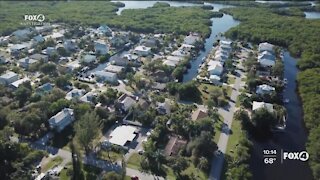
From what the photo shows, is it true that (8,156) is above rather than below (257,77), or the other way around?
below

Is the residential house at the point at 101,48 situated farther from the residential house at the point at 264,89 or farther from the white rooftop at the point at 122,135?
the residential house at the point at 264,89

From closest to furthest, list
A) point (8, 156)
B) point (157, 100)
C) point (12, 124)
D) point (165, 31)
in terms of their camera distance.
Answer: point (8, 156), point (12, 124), point (157, 100), point (165, 31)

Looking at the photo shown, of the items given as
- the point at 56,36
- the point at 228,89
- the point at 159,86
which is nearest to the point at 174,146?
the point at 159,86

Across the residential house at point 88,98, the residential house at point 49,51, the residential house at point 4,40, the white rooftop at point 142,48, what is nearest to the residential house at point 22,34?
the residential house at point 4,40

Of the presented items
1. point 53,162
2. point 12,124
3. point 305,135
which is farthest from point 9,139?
point 305,135

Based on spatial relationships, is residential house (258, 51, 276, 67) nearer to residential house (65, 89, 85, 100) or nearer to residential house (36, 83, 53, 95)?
residential house (65, 89, 85, 100)

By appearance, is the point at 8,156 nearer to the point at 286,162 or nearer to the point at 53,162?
the point at 53,162

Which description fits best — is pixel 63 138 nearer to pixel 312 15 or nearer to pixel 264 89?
pixel 264 89
